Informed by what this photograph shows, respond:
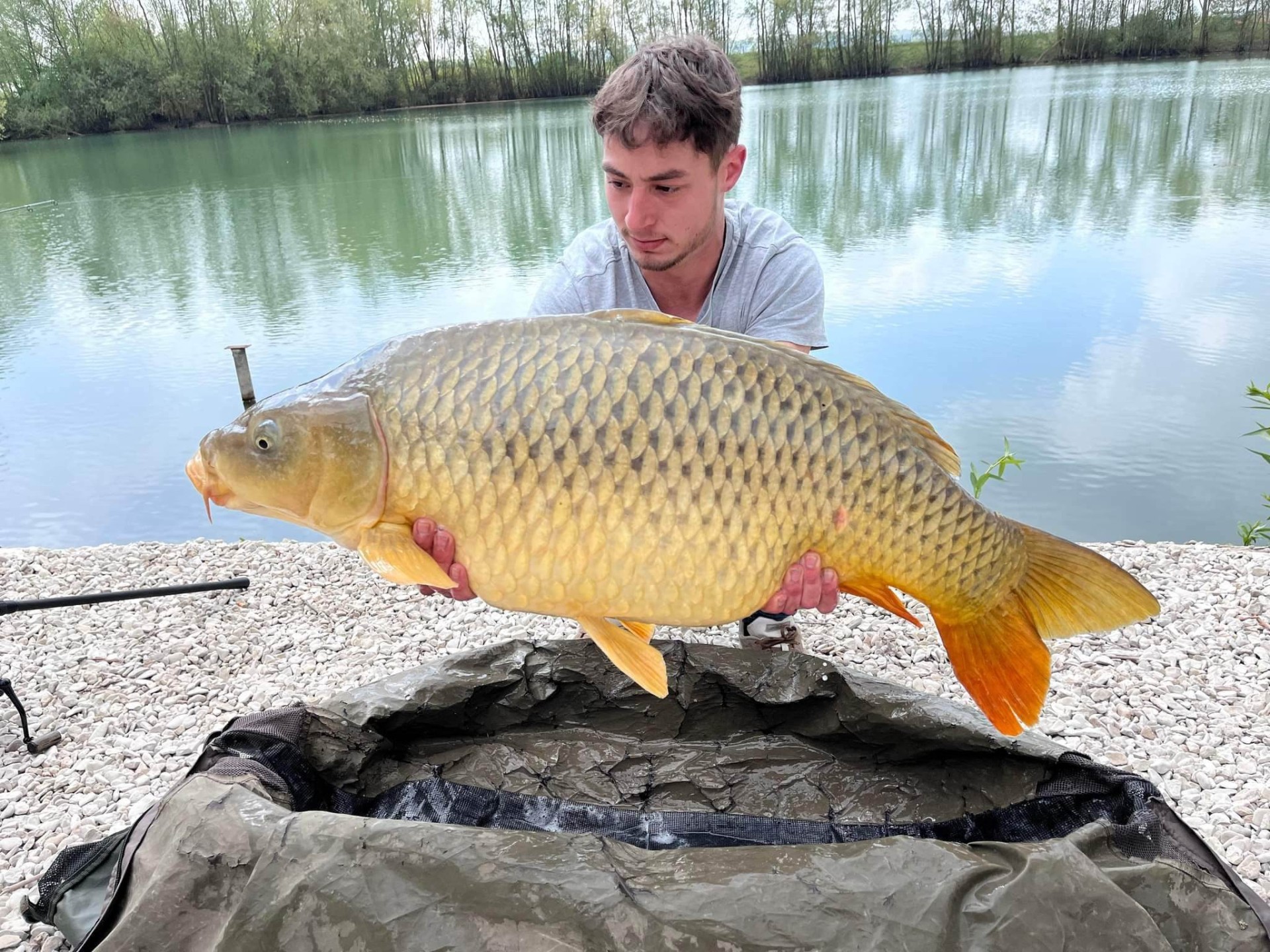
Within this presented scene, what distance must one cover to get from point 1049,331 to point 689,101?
3706mm

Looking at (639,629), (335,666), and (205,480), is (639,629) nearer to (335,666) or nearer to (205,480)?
(205,480)

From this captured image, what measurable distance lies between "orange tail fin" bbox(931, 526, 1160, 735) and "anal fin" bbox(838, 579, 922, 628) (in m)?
0.04

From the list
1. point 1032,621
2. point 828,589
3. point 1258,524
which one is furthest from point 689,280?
point 1258,524

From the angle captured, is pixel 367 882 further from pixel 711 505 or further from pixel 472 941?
pixel 711 505

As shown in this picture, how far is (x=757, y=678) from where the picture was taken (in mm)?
1319

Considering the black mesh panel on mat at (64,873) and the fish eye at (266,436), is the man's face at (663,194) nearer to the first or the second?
the fish eye at (266,436)

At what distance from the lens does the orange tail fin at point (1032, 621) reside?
100cm

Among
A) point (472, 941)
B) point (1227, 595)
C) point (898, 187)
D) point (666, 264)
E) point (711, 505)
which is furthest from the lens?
point (898, 187)

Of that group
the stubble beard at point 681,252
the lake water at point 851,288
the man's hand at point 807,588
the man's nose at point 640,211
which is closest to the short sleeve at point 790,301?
the stubble beard at point 681,252

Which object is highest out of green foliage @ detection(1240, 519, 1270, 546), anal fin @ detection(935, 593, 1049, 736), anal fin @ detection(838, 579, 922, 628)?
anal fin @ detection(838, 579, 922, 628)

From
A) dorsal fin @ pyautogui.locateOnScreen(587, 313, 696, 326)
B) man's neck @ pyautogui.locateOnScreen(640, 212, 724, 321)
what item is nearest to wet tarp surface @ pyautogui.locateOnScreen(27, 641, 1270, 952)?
dorsal fin @ pyautogui.locateOnScreen(587, 313, 696, 326)

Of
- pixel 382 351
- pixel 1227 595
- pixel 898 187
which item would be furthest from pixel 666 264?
pixel 898 187

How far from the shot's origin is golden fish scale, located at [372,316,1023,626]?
91 centimetres

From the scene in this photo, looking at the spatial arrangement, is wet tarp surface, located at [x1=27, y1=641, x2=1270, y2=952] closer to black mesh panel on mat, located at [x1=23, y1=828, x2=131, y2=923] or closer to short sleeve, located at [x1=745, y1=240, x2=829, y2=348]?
black mesh panel on mat, located at [x1=23, y1=828, x2=131, y2=923]
